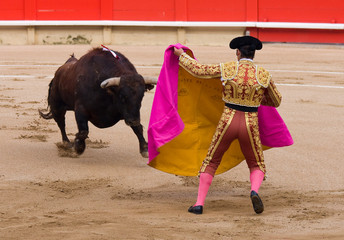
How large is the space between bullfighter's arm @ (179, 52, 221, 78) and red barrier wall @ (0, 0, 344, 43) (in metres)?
11.1

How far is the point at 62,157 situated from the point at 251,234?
261 centimetres

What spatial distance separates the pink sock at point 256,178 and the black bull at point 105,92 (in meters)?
1.63

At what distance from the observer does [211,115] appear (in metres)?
4.74

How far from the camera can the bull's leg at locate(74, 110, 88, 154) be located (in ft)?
19.1

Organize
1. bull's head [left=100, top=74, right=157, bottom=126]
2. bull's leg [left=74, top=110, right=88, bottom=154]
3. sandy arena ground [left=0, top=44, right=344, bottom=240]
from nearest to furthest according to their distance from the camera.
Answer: sandy arena ground [left=0, top=44, right=344, bottom=240], bull's head [left=100, top=74, right=157, bottom=126], bull's leg [left=74, top=110, right=88, bottom=154]

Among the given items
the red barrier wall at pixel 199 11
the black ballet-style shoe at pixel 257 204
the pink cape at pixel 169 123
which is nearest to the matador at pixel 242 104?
the black ballet-style shoe at pixel 257 204

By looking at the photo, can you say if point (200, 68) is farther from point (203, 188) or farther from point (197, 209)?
point (197, 209)

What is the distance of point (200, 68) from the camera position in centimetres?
414

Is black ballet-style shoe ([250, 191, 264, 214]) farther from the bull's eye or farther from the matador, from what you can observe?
the bull's eye

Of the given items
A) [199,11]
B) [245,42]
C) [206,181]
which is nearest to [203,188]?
[206,181]

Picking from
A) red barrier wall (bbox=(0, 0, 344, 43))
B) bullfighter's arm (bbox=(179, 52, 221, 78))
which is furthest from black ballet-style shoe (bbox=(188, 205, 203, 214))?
red barrier wall (bbox=(0, 0, 344, 43))

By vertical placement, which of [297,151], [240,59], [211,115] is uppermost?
[240,59]

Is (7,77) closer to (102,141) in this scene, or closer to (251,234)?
(102,141)

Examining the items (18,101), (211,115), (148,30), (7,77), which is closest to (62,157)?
(211,115)
